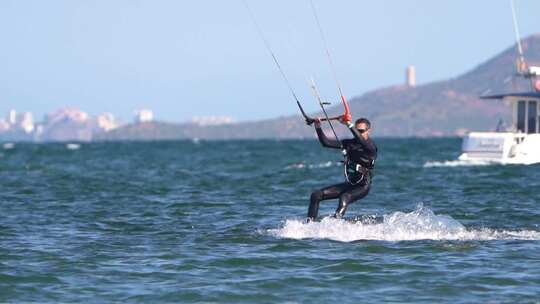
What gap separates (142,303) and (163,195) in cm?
1752

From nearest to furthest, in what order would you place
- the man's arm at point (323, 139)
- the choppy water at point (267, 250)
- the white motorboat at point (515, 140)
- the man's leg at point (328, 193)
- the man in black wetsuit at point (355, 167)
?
the choppy water at point (267, 250)
the man's arm at point (323, 139)
the man in black wetsuit at point (355, 167)
the man's leg at point (328, 193)
the white motorboat at point (515, 140)

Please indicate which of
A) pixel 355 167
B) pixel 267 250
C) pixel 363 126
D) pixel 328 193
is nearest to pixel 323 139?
pixel 363 126

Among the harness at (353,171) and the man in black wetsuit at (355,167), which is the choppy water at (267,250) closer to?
the man in black wetsuit at (355,167)

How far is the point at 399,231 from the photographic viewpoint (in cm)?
1734

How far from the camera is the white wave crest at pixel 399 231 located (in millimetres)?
17141

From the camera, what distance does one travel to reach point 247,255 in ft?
51.0

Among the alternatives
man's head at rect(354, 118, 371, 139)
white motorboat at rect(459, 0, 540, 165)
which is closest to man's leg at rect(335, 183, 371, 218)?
man's head at rect(354, 118, 371, 139)

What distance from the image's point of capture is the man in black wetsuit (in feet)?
54.9

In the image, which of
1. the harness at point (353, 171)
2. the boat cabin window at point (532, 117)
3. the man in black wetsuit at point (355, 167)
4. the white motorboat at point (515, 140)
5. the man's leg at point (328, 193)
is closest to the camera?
the man in black wetsuit at point (355, 167)

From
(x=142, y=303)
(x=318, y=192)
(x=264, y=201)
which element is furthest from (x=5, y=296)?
(x=264, y=201)

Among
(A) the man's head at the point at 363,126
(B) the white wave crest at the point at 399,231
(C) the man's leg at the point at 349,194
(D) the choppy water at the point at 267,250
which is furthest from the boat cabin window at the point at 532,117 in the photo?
(A) the man's head at the point at 363,126

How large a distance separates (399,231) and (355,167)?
3.92ft

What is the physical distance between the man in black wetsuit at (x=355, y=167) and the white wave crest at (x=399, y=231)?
23 cm

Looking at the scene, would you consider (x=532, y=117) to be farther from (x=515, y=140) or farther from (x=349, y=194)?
(x=349, y=194)
